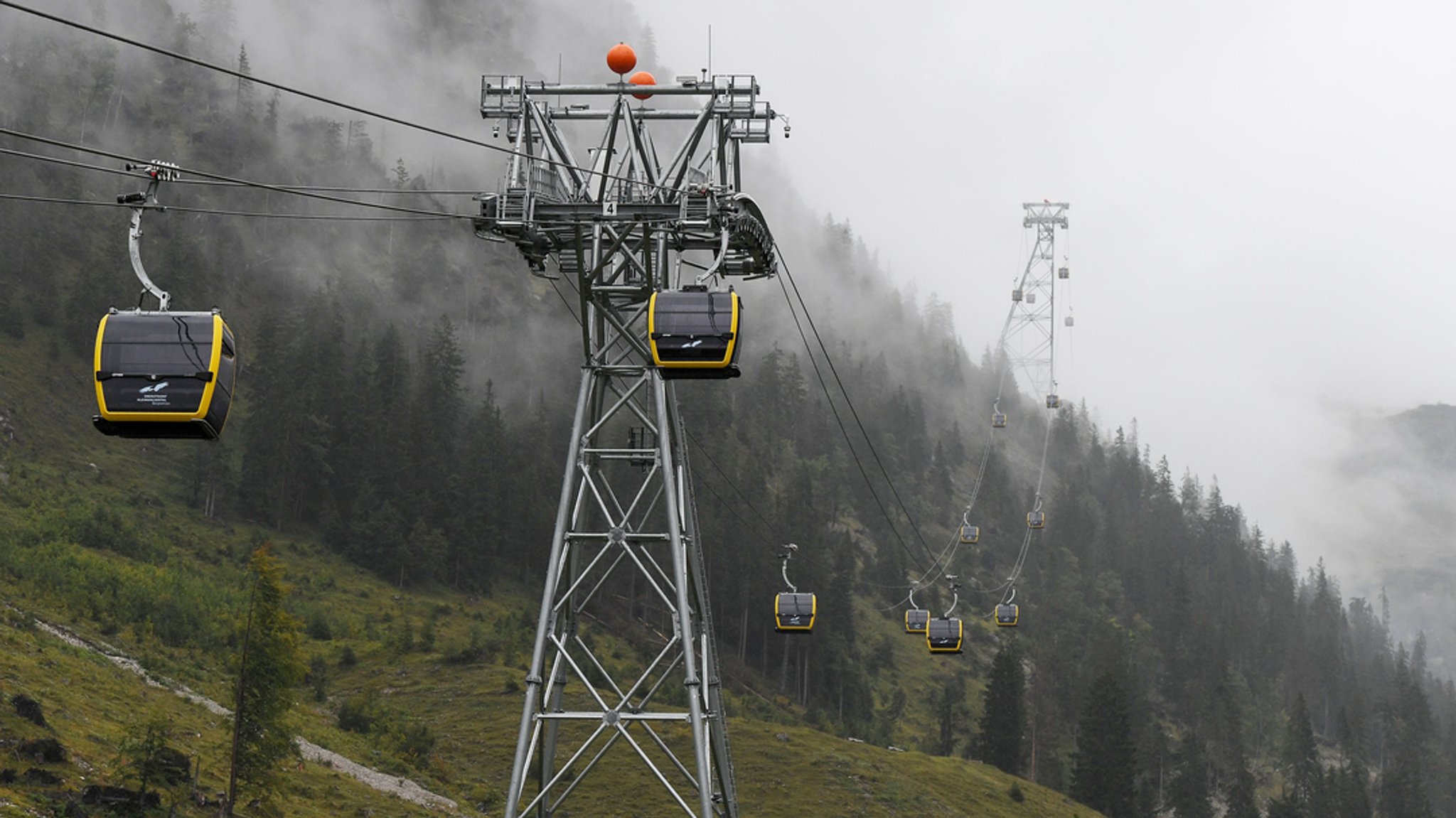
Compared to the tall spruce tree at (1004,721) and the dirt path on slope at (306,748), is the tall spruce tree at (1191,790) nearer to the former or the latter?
the tall spruce tree at (1004,721)

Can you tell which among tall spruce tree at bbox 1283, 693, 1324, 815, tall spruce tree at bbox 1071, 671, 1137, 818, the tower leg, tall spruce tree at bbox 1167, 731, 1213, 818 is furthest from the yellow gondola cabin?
tall spruce tree at bbox 1283, 693, 1324, 815

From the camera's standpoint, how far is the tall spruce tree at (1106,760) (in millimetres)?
96188

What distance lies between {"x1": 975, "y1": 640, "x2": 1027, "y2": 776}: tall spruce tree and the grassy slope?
12.3 metres

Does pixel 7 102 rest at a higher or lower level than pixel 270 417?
higher

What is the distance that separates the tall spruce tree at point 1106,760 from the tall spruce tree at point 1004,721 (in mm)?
4311

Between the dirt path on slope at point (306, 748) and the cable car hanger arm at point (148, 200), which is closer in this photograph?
the cable car hanger arm at point (148, 200)

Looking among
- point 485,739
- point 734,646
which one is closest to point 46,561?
point 485,739

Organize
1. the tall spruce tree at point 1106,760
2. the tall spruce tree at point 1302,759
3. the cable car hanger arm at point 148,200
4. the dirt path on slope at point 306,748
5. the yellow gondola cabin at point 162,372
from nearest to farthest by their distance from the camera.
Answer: the cable car hanger arm at point 148,200, the yellow gondola cabin at point 162,372, the dirt path on slope at point 306,748, the tall spruce tree at point 1106,760, the tall spruce tree at point 1302,759

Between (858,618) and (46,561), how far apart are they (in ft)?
267

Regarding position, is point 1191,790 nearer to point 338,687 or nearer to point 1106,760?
point 1106,760

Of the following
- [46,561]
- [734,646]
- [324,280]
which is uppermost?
[324,280]

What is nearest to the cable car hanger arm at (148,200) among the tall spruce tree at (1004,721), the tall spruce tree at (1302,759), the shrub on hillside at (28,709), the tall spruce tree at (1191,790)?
the shrub on hillside at (28,709)

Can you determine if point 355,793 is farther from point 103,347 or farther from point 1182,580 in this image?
point 1182,580

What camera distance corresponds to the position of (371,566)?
351 feet
